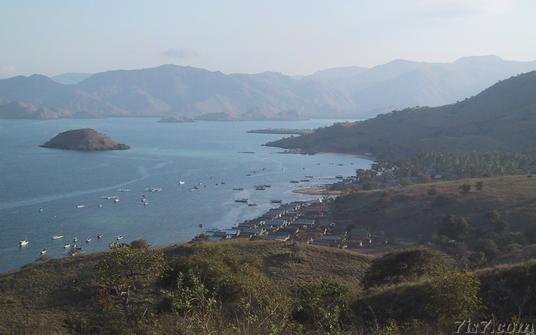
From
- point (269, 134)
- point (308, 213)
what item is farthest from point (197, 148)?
point (308, 213)

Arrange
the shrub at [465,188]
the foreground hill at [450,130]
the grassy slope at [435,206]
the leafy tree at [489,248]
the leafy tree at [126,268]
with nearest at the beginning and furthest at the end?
the leafy tree at [126,268], the leafy tree at [489,248], the grassy slope at [435,206], the shrub at [465,188], the foreground hill at [450,130]

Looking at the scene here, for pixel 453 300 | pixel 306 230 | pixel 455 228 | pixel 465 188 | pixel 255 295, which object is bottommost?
pixel 306 230

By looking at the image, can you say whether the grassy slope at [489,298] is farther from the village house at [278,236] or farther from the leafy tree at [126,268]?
the village house at [278,236]

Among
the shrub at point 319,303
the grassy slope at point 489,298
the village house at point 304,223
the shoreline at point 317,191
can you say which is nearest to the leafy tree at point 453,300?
the grassy slope at point 489,298

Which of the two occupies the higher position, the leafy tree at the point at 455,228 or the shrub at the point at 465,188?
the shrub at the point at 465,188

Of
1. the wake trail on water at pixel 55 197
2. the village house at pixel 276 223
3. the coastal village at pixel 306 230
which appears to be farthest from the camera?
the wake trail on water at pixel 55 197

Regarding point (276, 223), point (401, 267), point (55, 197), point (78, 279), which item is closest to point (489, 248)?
point (401, 267)

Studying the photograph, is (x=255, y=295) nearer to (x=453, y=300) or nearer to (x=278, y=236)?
(x=453, y=300)
